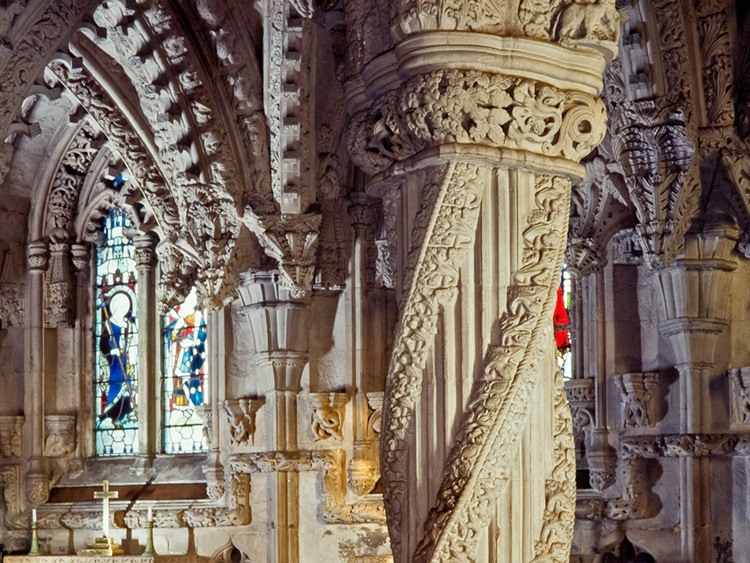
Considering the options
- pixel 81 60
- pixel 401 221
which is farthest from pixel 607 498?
pixel 401 221

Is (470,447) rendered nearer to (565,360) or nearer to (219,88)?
(219,88)

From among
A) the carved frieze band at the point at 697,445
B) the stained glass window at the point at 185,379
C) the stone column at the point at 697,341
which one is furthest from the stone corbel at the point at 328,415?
the stone column at the point at 697,341

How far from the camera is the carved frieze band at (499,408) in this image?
168 inches

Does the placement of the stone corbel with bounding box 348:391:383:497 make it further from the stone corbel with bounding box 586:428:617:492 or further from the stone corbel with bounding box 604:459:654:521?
the stone corbel with bounding box 604:459:654:521

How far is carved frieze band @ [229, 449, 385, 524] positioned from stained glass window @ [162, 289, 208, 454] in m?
2.06

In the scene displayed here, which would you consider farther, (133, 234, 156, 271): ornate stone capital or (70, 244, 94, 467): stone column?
(70, 244, 94, 467): stone column

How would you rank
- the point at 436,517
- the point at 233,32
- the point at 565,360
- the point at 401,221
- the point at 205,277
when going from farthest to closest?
the point at 565,360 < the point at 205,277 < the point at 233,32 < the point at 401,221 < the point at 436,517

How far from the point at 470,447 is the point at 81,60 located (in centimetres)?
675

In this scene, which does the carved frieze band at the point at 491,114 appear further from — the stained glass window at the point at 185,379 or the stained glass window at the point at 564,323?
the stained glass window at the point at 185,379

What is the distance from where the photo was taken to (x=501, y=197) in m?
4.43

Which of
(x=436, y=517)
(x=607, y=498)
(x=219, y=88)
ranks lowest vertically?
(x=607, y=498)

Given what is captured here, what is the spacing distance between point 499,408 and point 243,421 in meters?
8.13

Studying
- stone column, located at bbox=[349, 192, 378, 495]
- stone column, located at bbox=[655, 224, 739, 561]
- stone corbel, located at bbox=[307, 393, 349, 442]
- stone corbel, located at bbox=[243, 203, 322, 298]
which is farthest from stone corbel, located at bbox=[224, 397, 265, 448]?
stone column, located at bbox=[655, 224, 739, 561]

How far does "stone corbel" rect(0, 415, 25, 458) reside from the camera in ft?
46.1
